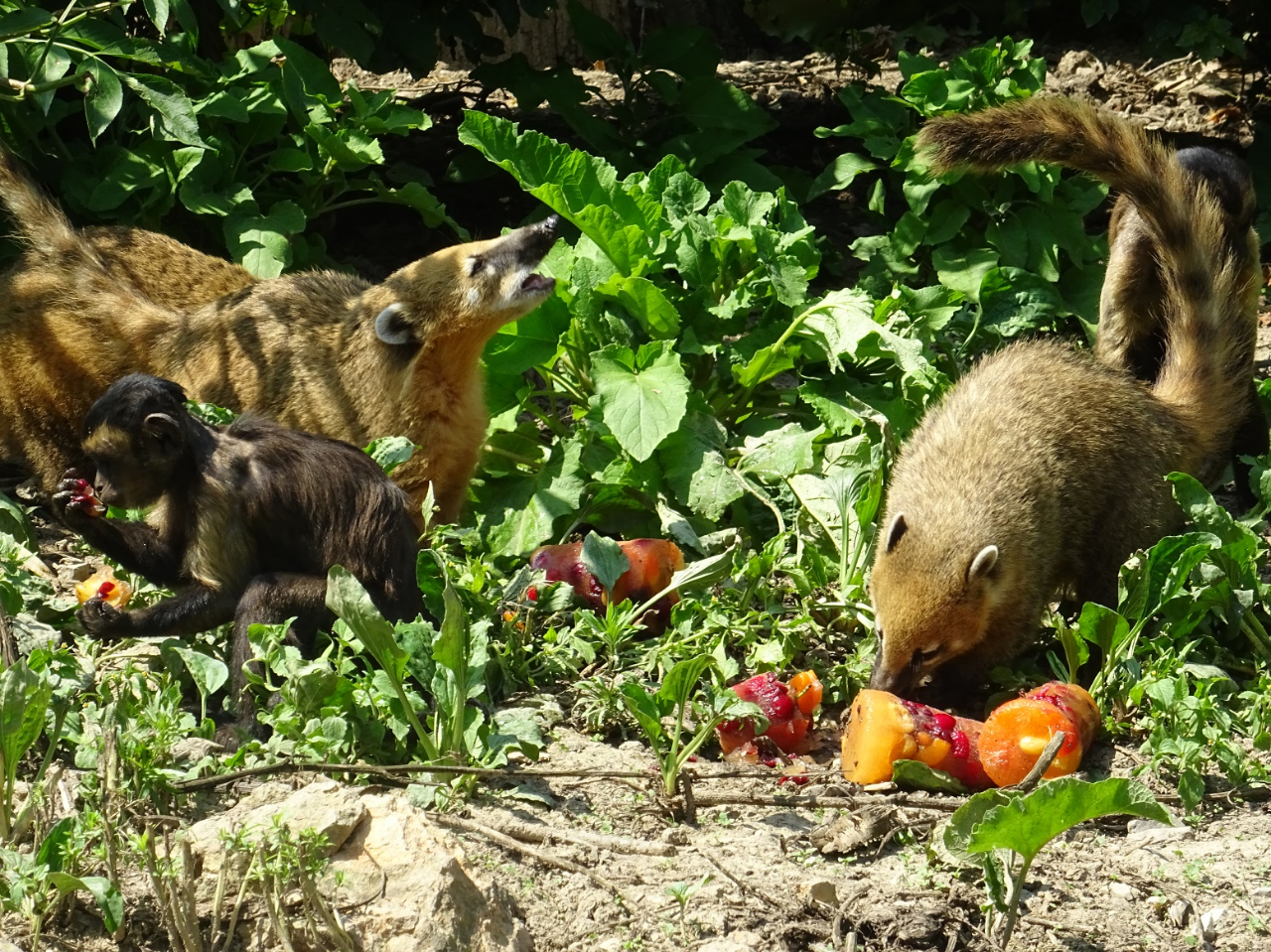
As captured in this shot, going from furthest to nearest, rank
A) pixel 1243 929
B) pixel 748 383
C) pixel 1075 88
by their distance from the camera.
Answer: pixel 1075 88, pixel 748 383, pixel 1243 929

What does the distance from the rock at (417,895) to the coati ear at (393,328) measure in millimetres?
3185

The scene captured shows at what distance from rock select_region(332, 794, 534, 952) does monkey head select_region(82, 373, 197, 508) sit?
185 cm

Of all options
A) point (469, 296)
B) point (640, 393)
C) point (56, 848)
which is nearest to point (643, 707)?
point (56, 848)

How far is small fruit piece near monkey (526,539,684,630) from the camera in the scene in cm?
539

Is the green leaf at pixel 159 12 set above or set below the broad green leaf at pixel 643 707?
above

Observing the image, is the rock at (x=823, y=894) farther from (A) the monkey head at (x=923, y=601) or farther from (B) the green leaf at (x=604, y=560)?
(B) the green leaf at (x=604, y=560)

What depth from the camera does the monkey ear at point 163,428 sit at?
4844 millimetres

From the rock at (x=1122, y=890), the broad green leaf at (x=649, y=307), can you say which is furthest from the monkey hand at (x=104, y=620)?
the rock at (x=1122, y=890)

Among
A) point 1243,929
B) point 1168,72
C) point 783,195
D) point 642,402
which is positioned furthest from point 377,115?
point 1168,72

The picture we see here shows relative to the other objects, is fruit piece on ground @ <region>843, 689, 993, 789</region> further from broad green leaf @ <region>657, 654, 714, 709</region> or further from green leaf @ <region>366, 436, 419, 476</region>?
green leaf @ <region>366, 436, 419, 476</region>

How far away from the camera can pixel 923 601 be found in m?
5.08

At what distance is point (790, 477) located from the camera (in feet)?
19.7

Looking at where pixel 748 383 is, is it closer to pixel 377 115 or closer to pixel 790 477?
pixel 790 477

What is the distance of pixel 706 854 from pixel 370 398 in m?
3.18
